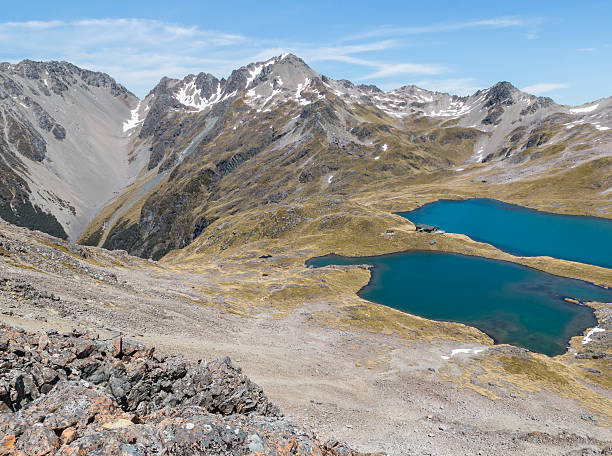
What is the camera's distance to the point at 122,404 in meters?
23.0

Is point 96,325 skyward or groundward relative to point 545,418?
skyward

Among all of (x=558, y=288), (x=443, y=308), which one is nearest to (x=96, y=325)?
(x=443, y=308)

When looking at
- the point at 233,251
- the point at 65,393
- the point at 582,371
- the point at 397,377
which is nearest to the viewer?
the point at 65,393

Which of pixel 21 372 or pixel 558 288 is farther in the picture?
pixel 558 288

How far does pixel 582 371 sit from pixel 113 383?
78540 mm

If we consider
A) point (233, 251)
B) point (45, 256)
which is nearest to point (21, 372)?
point (45, 256)

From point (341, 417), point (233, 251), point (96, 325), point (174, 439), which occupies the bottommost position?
point (233, 251)

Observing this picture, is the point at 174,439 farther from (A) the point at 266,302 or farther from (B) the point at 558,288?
(B) the point at 558,288

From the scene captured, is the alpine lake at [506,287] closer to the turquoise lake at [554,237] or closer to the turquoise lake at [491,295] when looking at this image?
the turquoise lake at [491,295]

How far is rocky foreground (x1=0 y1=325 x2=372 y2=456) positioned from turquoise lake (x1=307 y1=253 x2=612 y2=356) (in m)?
77.2

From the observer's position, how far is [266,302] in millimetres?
96562

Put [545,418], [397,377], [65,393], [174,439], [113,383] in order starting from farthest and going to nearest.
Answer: [397,377] < [545,418] < [113,383] < [65,393] < [174,439]

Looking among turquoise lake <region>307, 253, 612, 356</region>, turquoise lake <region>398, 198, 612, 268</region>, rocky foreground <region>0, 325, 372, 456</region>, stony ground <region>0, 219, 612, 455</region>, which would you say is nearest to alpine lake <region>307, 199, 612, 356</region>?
turquoise lake <region>307, 253, 612, 356</region>

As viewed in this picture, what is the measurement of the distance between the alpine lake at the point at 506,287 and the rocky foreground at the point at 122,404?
77714mm
